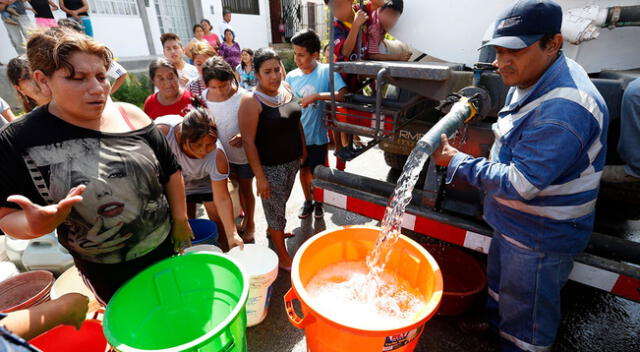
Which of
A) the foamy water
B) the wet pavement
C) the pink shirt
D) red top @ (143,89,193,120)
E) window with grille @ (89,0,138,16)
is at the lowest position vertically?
the wet pavement

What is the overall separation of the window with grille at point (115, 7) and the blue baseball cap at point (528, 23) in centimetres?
928

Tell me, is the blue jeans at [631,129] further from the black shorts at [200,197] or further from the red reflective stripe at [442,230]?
the black shorts at [200,197]

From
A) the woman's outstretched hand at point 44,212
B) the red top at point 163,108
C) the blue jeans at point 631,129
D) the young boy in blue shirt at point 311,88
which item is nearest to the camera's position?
the woman's outstretched hand at point 44,212

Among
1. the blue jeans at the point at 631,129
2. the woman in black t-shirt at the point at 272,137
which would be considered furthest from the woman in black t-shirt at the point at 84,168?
the blue jeans at the point at 631,129

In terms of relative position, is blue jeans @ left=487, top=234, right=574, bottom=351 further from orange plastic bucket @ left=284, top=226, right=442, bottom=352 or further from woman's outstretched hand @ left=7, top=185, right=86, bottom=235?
woman's outstretched hand @ left=7, top=185, right=86, bottom=235

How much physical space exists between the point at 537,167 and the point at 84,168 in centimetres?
177

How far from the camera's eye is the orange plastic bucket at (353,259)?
44.0 inches

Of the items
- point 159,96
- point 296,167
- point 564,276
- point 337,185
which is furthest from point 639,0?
point 159,96

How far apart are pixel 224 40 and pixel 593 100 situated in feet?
28.0

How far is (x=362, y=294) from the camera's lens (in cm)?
159

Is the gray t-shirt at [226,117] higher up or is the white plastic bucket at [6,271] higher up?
the gray t-shirt at [226,117]

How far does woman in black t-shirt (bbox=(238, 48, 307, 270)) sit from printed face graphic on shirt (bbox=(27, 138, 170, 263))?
931 millimetres

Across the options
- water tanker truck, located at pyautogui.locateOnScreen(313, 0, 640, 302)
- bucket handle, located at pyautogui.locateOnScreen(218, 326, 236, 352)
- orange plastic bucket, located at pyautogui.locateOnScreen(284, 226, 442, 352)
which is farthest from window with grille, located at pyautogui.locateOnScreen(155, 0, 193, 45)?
bucket handle, located at pyautogui.locateOnScreen(218, 326, 236, 352)

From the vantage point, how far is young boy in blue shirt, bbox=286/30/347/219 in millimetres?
2750
